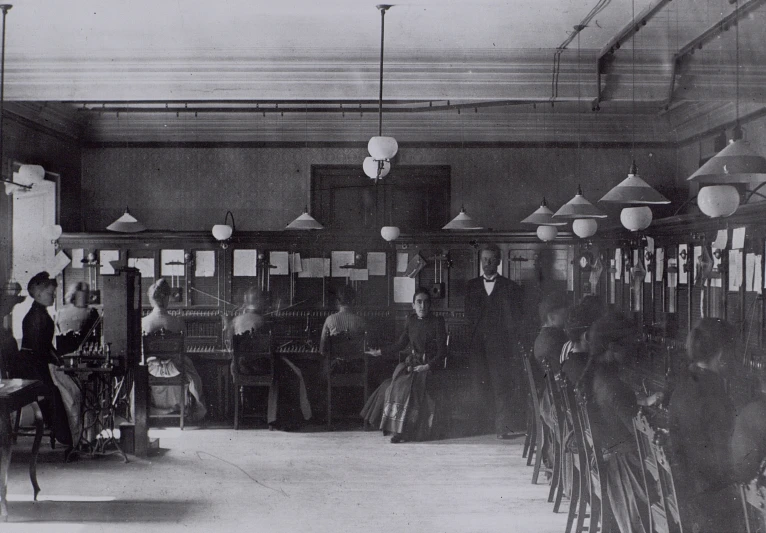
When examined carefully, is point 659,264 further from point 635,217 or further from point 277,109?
point 277,109

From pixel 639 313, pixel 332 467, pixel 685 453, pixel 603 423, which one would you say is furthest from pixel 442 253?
pixel 685 453

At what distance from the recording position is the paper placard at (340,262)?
9.12 metres

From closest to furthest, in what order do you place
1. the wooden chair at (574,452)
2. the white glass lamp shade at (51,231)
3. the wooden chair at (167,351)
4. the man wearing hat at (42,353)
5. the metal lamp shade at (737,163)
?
the metal lamp shade at (737,163) → the wooden chair at (574,452) → the man wearing hat at (42,353) → the wooden chair at (167,351) → the white glass lamp shade at (51,231)

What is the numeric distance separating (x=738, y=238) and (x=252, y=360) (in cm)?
471

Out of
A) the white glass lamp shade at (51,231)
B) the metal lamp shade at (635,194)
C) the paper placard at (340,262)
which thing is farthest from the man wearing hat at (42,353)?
the metal lamp shade at (635,194)

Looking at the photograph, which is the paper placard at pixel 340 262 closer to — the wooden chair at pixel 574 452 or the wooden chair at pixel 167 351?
the wooden chair at pixel 167 351

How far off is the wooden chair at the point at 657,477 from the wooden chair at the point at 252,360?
4579mm

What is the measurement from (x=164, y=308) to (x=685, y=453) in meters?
6.15

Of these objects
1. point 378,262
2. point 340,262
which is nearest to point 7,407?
point 340,262

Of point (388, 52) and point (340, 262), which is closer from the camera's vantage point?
point (388, 52)

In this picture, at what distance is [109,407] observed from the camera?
245 inches

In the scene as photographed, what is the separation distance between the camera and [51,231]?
28.3 ft

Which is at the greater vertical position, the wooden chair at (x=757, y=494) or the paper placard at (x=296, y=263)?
the paper placard at (x=296, y=263)

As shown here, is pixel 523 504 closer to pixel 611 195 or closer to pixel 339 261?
pixel 611 195
